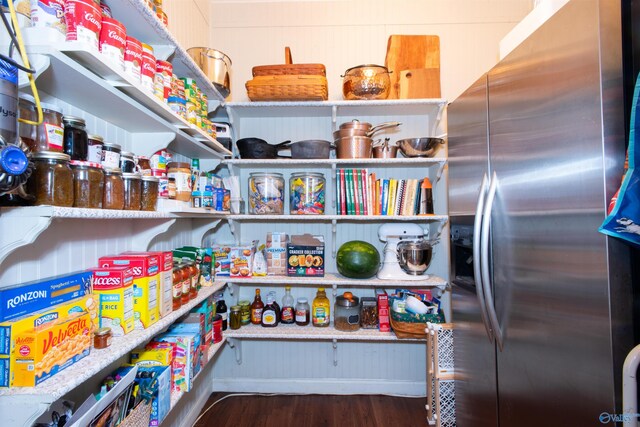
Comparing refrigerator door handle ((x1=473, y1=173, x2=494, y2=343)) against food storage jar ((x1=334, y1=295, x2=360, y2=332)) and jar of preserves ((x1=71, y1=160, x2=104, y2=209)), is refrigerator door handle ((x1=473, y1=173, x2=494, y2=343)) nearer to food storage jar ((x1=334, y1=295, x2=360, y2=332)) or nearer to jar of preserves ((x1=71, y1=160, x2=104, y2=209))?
food storage jar ((x1=334, y1=295, x2=360, y2=332))

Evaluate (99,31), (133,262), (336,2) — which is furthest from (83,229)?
(336,2)

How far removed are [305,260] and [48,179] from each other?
4.55ft

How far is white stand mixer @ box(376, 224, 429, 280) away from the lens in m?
1.88

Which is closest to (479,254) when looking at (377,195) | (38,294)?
(377,195)

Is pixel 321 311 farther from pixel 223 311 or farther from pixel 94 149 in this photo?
pixel 94 149

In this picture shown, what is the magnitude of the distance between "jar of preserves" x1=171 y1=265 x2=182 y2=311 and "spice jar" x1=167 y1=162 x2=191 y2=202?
0.32m

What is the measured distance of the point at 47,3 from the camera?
2.32 ft

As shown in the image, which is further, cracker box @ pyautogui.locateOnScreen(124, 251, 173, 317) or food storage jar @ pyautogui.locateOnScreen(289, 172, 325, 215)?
food storage jar @ pyautogui.locateOnScreen(289, 172, 325, 215)

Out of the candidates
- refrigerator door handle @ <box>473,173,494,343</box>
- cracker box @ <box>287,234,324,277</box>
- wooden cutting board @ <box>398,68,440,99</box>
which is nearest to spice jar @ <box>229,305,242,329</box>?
cracker box @ <box>287,234,324,277</box>

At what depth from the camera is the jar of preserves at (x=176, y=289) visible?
1.23 meters

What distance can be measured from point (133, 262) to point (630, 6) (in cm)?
158

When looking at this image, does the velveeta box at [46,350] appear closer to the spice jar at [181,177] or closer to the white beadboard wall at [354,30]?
the spice jar at [181,177]

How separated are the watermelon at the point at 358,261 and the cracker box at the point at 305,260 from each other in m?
0.14

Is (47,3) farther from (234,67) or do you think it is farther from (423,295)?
(423,295)
